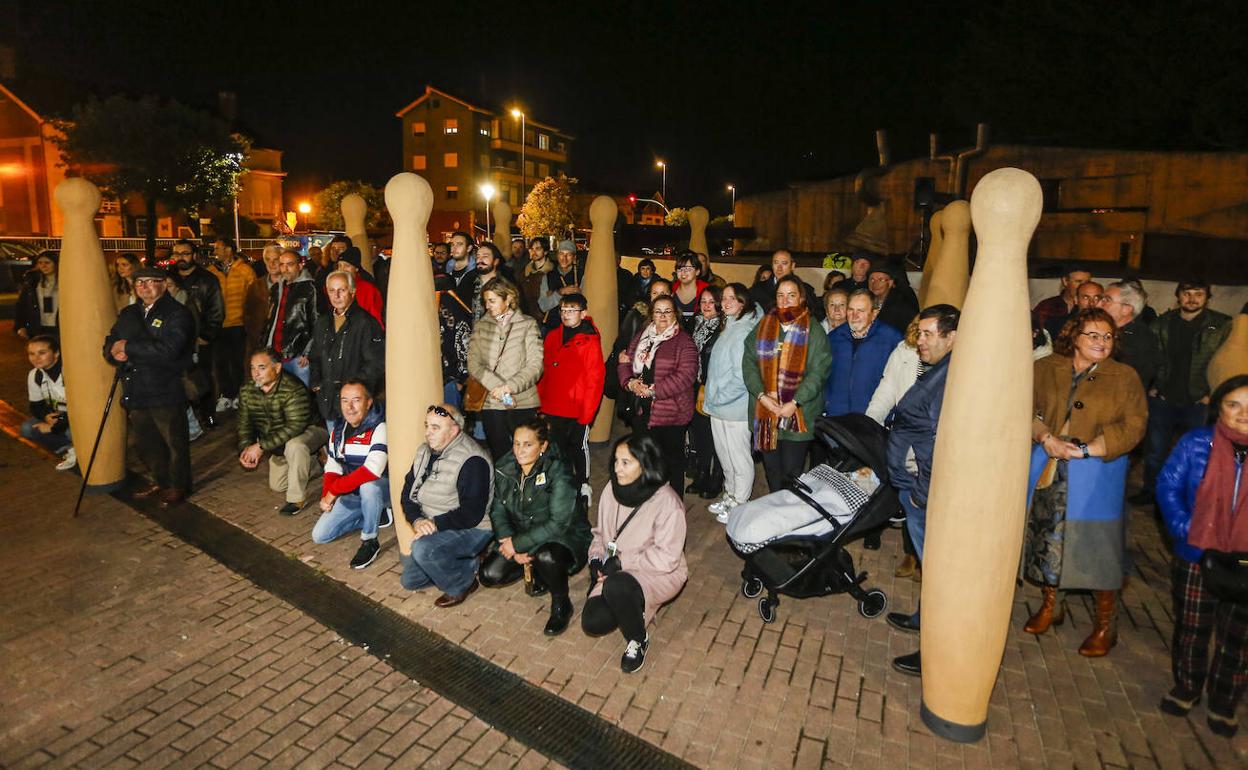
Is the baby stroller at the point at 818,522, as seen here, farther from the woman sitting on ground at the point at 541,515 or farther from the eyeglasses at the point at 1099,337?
the eyeglasses at the point at 1099,337

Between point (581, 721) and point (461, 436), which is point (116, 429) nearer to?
point (461, 436)

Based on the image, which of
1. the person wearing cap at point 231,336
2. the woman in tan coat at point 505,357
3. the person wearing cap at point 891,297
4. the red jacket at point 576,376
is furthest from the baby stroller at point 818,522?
the person wearing cap at point 231,336

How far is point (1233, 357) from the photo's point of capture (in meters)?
5.55

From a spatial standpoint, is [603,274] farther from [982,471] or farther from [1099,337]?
[982,471]

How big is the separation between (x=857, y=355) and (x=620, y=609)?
318 cm

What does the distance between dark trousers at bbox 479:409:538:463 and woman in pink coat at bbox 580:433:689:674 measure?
198 centimetres

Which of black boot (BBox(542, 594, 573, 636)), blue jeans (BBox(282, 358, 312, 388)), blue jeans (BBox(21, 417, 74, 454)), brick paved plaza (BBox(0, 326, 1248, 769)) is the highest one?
blue jeans (BBox(282, 358, 312, 388))

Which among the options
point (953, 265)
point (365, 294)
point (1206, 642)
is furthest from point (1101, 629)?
point (365, 294)

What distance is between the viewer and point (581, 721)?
13.1 ft

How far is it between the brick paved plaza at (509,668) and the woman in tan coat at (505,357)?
1.57m

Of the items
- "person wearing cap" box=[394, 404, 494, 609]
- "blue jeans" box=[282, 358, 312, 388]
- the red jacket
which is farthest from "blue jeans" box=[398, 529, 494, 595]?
"blue jeans" box=[282, 358, 312, 388]

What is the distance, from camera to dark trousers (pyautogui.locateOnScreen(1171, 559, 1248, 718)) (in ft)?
12.6

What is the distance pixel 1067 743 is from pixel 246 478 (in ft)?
24.2

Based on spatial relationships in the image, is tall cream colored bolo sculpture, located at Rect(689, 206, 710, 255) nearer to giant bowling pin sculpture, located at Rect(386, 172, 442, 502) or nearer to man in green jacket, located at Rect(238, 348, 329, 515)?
man in green jacket, located at Rect(238, 348, 329, 515)
